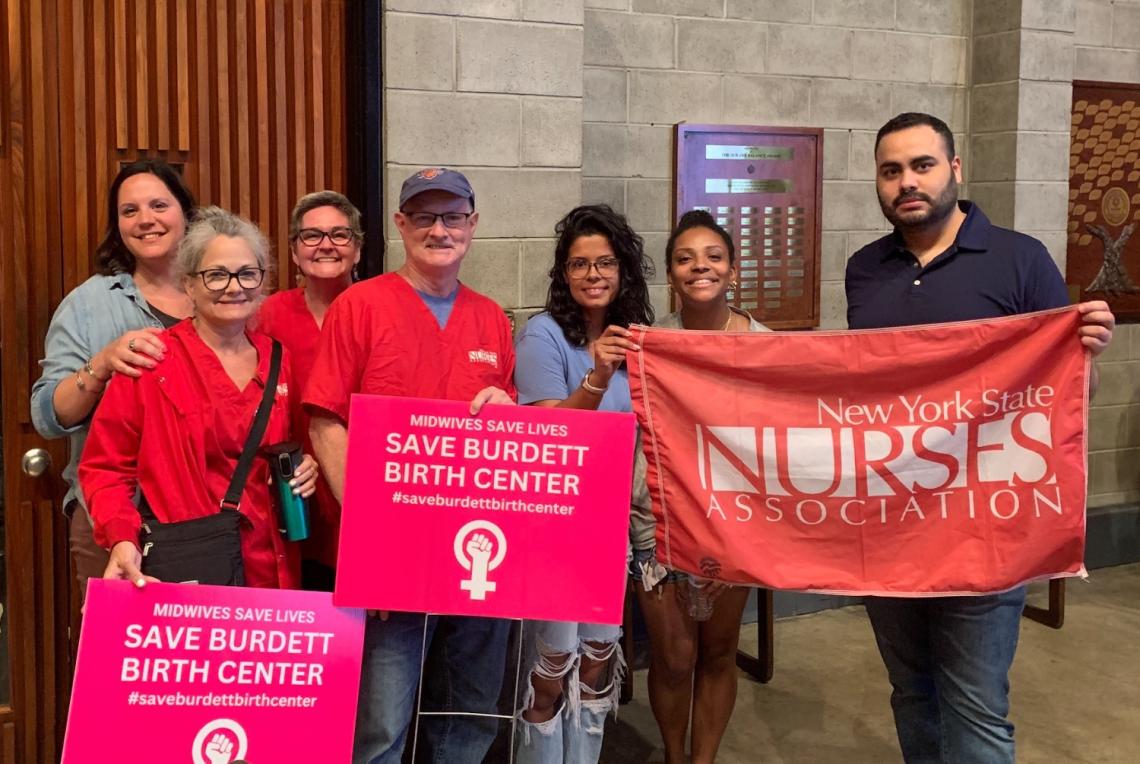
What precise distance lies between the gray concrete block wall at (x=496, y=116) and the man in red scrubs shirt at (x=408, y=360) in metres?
0.88

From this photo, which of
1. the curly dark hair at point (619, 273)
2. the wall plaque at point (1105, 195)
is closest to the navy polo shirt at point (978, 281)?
the curly dark hair at point (619, 273)

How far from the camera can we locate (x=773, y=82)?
4262mm

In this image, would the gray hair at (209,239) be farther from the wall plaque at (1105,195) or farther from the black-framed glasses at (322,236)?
the wall plaque at (1105,195)

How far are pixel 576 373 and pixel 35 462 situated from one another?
148cm

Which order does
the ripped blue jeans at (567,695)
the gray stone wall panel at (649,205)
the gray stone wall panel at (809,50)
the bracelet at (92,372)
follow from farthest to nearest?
1. the gray stone wall panel at (809,50)
2. the gray stone wall panel at (649,205)
3. the ripped blue jeans at (567,695)
4. the bracelet at (92,372)

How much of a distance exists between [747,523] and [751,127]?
2263 mm

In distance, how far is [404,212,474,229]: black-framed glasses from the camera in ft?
7.56

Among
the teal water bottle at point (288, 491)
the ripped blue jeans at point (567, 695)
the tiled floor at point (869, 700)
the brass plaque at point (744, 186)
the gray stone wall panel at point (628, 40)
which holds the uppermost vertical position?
the gray stone wall panel at point (628, 40)

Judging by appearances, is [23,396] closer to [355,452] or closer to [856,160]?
[355,452]

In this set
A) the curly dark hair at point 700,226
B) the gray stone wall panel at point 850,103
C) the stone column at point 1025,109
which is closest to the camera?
the curly dark hair at point 700,226

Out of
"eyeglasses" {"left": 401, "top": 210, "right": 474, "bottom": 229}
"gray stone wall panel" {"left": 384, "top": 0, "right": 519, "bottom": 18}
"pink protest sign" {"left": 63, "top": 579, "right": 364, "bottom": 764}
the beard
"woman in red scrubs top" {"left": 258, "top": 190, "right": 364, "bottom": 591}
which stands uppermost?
"gray stone wall panel" {"left": 384, "top": 0, "right": 519, "bottom": 18}

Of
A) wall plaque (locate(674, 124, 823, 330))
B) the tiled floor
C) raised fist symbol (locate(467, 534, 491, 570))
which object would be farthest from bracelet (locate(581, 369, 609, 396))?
wall plaque (locate(674, 124, 823, 330))

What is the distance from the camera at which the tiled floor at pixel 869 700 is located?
326 cm

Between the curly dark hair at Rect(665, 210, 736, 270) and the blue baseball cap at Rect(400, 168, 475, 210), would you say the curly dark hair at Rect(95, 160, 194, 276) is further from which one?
the curly dark hair at Rect(665, 210, 736, 270)
